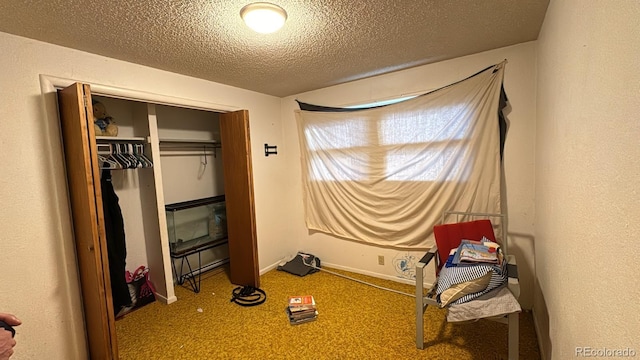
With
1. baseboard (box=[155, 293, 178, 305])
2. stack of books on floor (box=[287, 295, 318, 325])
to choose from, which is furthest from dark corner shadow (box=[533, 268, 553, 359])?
baseboard (box=[155, 293, 178, 305])

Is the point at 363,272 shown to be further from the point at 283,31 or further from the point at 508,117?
the point at 283,31

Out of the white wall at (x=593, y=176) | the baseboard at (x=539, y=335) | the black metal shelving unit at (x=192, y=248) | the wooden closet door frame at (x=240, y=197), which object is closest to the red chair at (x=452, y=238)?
the baseboard at (x=539, y=335)

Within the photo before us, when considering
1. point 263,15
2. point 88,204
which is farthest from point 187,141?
point 263,15

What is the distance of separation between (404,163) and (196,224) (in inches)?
97.7

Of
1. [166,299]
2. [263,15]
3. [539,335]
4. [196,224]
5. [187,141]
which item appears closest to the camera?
[263,15]

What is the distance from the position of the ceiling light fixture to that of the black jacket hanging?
197cm

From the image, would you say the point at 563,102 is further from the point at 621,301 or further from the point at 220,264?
the point at 220,264

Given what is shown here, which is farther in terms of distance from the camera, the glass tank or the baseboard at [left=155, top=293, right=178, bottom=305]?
the glass tank

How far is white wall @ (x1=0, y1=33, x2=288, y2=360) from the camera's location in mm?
1661

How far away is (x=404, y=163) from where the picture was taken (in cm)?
273

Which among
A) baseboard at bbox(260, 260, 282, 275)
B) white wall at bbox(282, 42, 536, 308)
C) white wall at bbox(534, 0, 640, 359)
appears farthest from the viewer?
baseboard at bbox(260, 260, 282, 275)

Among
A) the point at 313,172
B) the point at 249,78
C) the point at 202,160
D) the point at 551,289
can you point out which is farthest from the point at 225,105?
the point at 551,289

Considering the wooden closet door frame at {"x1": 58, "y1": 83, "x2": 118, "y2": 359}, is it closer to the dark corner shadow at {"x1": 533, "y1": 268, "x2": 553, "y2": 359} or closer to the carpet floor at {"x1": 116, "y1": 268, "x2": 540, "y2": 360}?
the carpet floor at {"x1": 116, "y1": 268, "x2": 540, "y2": 360}

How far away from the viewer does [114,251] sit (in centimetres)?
243
